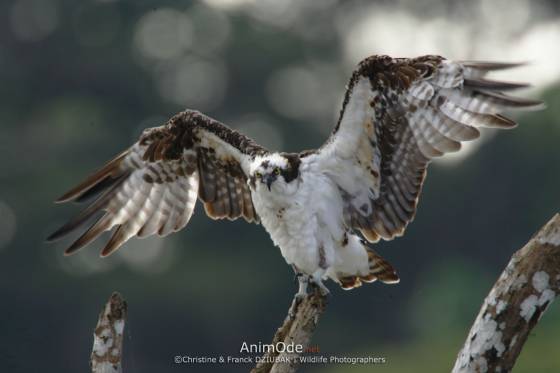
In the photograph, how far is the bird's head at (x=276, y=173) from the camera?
1018 centimetres

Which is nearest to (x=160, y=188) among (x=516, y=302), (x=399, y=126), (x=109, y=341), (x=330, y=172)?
(x=330, y=172)

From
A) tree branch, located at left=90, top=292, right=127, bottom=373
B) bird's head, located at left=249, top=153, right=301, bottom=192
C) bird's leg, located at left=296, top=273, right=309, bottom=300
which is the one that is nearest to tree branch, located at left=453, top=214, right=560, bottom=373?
tree branch, located at left=90, top=292, right=127, bottom=373

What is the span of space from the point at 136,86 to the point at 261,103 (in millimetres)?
3571

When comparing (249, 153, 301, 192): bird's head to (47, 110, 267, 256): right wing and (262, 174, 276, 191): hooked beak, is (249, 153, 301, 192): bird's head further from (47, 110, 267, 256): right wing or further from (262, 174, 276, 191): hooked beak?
(47, 110, 267, 256): right wing

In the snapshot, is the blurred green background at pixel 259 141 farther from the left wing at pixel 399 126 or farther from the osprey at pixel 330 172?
the left wing at pixel 399 126

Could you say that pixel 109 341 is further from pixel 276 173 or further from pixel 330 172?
pixel 330 172

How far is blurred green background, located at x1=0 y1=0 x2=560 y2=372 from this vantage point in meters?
27.3

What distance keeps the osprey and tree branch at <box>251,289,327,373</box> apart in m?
0.26

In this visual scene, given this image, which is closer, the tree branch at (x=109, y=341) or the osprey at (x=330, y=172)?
the tree branch at (x=109, y=341)

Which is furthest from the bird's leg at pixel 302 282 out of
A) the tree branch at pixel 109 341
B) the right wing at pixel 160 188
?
the tree branch at pixel 109 341

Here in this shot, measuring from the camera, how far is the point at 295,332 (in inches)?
363

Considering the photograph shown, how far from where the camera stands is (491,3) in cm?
3903

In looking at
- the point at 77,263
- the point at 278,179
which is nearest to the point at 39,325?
the point at 77,263

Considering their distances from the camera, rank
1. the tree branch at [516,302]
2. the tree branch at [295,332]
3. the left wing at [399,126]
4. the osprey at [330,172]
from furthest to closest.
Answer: the osprey at [330,172] < the left wing at [399,126] < the tree branch at [295,332] < the tree branch at [516,302]
